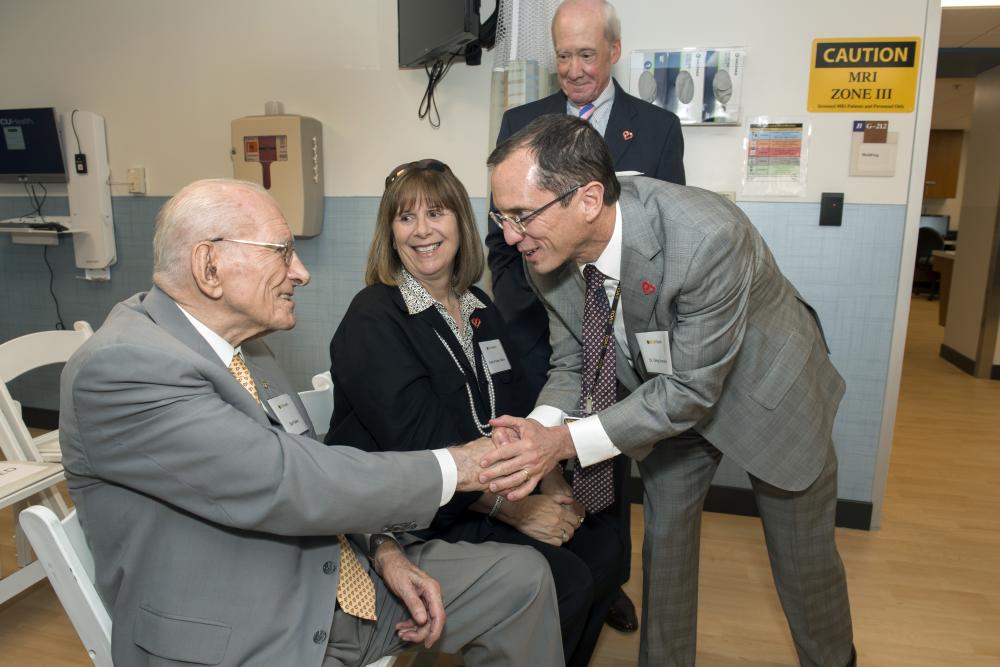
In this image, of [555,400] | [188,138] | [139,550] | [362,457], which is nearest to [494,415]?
[555,400]

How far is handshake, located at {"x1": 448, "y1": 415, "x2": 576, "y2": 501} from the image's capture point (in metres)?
1.36

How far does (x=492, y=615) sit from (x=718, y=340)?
29.2 inches

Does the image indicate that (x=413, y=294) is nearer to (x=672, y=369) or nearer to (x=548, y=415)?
(x=548, y=415)

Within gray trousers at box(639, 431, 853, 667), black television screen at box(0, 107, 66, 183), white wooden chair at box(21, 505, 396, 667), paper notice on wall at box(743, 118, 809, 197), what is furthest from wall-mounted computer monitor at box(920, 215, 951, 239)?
white wooden chair at box(21, 505, 396, 667)

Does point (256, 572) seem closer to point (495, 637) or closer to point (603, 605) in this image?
point (495, 637)

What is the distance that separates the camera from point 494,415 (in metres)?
1.87

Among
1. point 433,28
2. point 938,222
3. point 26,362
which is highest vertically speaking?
point 433,28

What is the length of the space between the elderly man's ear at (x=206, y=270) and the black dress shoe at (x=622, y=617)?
5.55 ft

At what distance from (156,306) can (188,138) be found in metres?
2.88

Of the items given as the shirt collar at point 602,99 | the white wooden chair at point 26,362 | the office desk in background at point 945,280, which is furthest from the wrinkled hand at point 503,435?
the office desk in background at point 945,280

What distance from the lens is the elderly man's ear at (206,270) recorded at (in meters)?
1.22

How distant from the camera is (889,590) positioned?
2.54 m

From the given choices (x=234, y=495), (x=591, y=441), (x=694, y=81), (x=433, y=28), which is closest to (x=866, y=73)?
(x=694, y=81)

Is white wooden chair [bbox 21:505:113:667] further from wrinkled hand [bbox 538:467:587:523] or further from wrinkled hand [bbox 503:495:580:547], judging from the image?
wrinkled hand [bbox 538:467:587:523]
